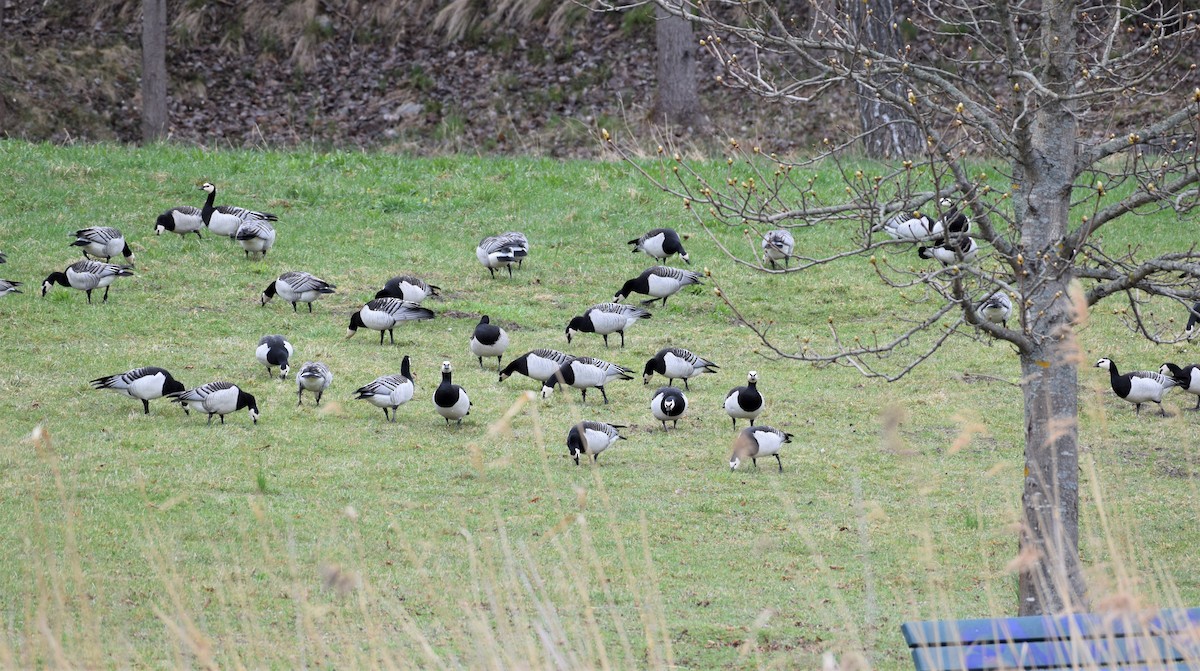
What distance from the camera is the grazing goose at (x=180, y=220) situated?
19.9m

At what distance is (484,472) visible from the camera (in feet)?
17.7

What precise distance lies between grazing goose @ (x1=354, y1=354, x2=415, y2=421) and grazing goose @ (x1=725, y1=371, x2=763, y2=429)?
3.55 meters

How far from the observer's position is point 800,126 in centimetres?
3322

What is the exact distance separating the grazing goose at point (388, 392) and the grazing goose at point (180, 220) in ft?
26.8

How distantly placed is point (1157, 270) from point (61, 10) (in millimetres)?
39113

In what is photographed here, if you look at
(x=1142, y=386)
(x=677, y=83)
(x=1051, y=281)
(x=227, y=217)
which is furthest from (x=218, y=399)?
(x=677, y=83)

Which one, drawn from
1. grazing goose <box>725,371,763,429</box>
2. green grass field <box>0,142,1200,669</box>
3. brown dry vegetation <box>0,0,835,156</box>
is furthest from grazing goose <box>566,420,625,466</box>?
brown dry vegetation <box>0,0,835,156</box>

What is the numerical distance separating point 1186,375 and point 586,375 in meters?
6.89

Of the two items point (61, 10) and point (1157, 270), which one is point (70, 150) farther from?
point (1157, 270)

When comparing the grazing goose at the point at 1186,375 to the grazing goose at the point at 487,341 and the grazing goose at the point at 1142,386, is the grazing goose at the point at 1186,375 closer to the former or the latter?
the grazing goose at the point at 1142,386

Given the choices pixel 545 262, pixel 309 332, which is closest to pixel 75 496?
pixel 309 332

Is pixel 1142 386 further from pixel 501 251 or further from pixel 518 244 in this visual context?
pixel 501 251

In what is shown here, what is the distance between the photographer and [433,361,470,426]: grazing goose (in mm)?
12909

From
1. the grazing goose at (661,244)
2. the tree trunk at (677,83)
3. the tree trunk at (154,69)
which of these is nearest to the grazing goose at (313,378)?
the grazing goose at (661,244)
